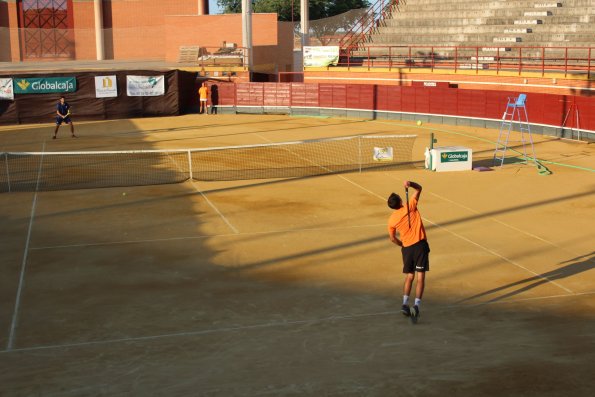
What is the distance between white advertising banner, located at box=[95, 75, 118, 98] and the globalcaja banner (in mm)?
765

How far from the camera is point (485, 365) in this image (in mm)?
9047

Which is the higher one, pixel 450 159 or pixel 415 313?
pixel 450 159

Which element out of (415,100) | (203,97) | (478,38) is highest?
(478,38)

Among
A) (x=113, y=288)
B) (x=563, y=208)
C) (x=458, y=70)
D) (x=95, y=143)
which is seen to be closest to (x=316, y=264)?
(x=113, y=288)

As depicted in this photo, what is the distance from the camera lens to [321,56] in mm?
50438

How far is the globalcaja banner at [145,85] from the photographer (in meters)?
43.8

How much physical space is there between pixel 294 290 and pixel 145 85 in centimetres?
3357

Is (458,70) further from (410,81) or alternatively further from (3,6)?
(3,6)

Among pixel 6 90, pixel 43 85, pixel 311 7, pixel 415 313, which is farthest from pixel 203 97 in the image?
pixel 311 7

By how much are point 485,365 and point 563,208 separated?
437 inches

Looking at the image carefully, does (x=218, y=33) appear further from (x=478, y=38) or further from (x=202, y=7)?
(x=478, y=38)

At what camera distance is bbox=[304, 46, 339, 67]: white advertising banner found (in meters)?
49.9

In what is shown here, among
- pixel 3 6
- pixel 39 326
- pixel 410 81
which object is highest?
pixel 3 6

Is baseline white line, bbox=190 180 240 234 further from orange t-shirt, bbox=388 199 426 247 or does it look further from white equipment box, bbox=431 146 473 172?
white equipment box, bbox=431 146 473 172
